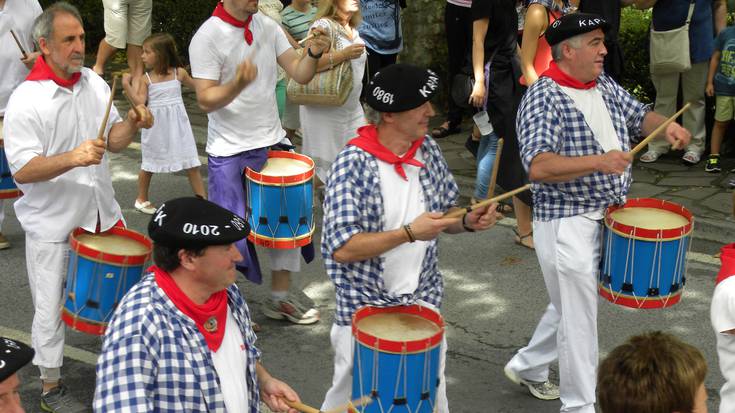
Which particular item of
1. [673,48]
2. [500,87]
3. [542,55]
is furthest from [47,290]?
[673,48]

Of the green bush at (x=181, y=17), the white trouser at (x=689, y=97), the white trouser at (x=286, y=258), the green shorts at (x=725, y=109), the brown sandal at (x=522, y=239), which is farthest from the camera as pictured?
the green bush at (x=181, y=17)

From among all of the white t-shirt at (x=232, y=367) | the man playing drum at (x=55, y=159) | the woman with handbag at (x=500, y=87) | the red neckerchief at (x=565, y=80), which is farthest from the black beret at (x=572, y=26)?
the woman with handbag at (x=500, y=87)

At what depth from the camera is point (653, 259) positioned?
5.46m

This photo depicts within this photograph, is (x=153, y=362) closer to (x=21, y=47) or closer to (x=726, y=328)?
(x=726, y=328)

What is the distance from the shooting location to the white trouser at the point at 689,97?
398 inches

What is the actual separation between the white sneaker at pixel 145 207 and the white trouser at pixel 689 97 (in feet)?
14.1

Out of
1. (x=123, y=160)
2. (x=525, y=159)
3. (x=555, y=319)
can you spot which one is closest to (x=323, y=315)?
(x=555, y=319)

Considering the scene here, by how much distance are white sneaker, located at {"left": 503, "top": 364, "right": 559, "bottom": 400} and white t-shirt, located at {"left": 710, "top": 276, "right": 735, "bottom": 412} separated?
1.86m

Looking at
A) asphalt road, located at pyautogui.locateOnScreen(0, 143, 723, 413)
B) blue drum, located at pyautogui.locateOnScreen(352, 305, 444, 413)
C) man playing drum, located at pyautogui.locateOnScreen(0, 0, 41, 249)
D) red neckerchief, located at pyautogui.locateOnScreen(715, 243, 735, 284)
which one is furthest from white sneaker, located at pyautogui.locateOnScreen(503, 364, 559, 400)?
man playing drum, located at pyautogui.locateOnScreen(0, 0, 41, 249)

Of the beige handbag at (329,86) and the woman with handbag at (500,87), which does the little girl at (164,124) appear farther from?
the woman with handbag at (500,87)

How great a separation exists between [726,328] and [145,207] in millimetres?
5741

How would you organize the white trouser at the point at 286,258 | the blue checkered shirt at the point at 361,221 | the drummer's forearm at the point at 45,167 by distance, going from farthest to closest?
the white trouser at the point at 286,258, the drummer's forearm at the point at 45,167, the blue checkered shirt at the point at 361,221

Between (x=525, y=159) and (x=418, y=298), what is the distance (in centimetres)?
98

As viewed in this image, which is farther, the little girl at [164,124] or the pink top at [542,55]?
the little girl at [164,124]
